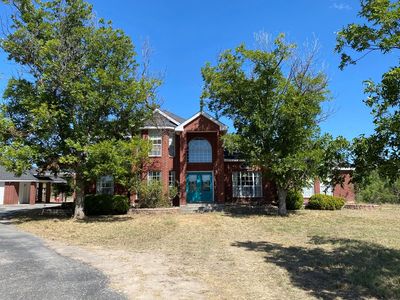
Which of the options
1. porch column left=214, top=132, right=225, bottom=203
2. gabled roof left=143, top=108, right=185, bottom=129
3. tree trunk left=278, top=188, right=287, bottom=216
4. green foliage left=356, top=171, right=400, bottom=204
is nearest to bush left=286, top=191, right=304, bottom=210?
tree trunk left=278, top=188, right=287, bottom=216

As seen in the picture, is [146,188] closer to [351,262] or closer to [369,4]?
[351,262]

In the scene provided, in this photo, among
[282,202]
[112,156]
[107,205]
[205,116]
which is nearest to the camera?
[112,156]

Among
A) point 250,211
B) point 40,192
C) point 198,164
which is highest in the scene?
point 198,164

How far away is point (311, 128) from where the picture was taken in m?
23.4

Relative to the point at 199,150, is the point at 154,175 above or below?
below

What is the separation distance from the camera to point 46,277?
29.5ft

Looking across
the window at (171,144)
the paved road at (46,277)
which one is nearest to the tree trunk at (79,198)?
the window at (171,144)

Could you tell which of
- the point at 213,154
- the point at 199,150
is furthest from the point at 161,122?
the point at 213,154

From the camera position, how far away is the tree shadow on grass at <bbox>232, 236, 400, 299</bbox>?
27.4 feet

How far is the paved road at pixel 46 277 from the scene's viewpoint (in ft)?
25.0

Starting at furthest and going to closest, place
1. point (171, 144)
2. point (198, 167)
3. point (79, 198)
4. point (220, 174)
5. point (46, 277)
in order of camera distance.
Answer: point (171, 144) < point (198, 167) < point (220, 174) < point (79, 198) < point (46, 277)

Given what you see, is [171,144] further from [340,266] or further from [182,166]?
[340,266]

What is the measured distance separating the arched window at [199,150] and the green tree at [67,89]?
24.3ft

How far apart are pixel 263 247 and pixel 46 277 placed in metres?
7.38
